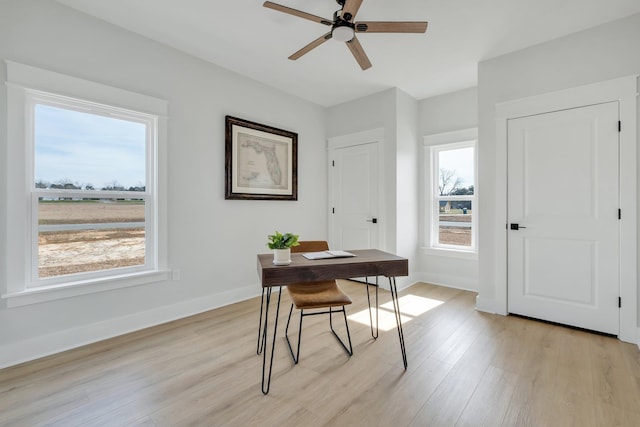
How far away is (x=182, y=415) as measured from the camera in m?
1.58

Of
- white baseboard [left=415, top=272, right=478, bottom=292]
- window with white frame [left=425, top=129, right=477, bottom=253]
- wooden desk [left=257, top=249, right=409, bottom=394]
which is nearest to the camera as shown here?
wooden desk [left=257, top=249, right=409, bottom=394]

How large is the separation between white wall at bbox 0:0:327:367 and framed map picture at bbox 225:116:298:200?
0.11 metres

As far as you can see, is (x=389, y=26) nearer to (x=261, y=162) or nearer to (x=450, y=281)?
(x=261, y=162)

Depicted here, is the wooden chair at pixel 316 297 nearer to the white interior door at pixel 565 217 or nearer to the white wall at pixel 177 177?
the white wall at pixel 177 177

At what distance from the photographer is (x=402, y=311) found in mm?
3145

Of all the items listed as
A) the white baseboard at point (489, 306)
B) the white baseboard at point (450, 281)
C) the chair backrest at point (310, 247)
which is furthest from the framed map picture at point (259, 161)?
the white baseboard at point (489, 306)

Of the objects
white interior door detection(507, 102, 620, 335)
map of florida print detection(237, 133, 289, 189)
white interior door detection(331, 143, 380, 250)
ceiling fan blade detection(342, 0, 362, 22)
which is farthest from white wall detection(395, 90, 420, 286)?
ceiling fan blade detection(342, 0, 362, 22)

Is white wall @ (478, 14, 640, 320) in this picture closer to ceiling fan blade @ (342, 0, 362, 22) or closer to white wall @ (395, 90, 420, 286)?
white wall @ (395, 90, 420, 286)

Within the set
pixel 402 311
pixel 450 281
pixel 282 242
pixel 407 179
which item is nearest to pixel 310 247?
pixel 282 242

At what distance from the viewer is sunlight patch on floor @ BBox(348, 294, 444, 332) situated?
283cm

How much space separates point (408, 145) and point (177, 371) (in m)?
3.74

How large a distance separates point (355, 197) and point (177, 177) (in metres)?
2.44

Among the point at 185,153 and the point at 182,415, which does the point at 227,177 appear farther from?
the point at 182,415

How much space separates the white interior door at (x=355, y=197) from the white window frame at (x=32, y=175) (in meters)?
2.62
